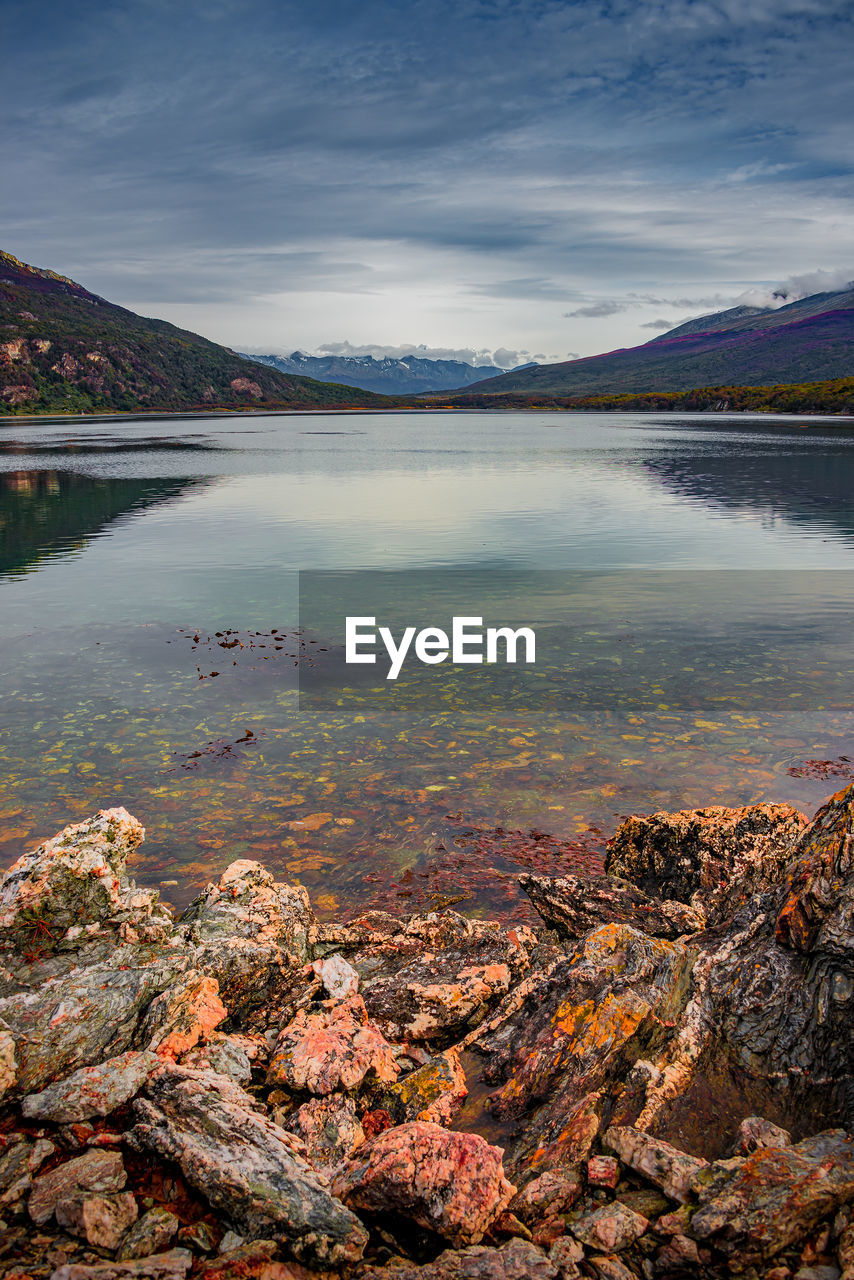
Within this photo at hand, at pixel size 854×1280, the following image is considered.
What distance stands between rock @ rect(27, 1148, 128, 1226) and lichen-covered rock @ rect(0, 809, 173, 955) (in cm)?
303

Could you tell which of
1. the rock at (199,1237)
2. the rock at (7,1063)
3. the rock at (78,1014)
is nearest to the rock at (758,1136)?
the rock at (199,1237)

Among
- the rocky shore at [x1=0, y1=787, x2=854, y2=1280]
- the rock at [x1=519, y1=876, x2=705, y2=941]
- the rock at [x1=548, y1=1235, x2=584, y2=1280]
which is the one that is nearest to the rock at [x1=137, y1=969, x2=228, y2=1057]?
the rocky shore at [x1=0, y1=787, x2=854, y2=1280]

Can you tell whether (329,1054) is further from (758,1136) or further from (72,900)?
(72,900)

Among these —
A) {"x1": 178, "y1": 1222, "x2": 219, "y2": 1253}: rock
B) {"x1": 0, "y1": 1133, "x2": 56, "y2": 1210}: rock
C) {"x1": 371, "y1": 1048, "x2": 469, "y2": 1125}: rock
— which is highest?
{"x1": 0, "y1": 1133, "x2": 56, "y2": 1210}: rock

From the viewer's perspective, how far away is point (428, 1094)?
21.1 ft

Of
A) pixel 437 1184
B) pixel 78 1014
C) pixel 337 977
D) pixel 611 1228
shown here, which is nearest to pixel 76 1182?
pixel 78 1014

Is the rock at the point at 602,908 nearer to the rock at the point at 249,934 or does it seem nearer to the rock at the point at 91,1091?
the rock at the point at 249,934

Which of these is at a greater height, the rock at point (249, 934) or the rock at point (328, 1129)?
the rock at point (249, 934)

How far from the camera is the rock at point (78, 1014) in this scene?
630 centimetres

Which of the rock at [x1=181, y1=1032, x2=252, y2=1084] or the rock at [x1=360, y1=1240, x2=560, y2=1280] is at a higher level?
the rock at [x1=360, y1=1240, x2=560, y2=1280]

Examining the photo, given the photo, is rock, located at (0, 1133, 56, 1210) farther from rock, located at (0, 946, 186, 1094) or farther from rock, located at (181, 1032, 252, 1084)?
rock, located at (181, 1032, 252, 1084)

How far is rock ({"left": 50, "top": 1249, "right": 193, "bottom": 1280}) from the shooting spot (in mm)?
4512

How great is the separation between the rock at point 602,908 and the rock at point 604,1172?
3451mm

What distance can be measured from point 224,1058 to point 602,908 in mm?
4353
